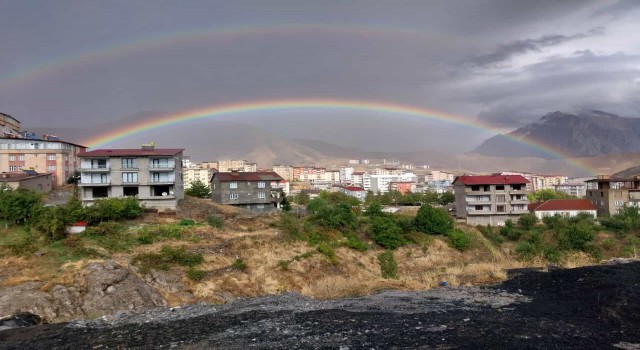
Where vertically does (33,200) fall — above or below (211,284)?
above

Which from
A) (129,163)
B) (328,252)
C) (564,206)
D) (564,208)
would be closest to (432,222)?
(328,252)

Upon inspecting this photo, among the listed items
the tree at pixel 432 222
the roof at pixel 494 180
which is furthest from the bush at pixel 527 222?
the tree at pixel 432 222

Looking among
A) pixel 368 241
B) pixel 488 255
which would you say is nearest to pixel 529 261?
pixel 488 255

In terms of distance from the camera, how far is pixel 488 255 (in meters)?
58.0

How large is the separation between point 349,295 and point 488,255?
30.0 m

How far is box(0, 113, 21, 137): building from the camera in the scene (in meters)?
86.4

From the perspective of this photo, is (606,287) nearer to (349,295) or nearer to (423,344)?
(349,295)

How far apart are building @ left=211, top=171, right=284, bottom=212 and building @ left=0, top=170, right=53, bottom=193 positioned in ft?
81.3

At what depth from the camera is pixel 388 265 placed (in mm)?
49375

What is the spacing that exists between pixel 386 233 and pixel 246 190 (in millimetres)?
28246

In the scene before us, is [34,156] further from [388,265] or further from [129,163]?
[388,265]

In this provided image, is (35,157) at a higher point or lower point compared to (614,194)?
higher

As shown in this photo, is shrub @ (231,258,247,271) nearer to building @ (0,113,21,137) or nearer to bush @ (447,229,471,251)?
bush @ (447,229,471,251)

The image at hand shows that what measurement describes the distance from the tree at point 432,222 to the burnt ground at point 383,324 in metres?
25.3
